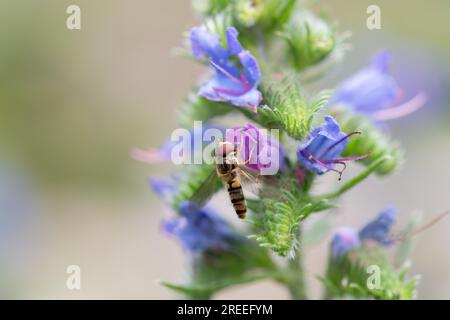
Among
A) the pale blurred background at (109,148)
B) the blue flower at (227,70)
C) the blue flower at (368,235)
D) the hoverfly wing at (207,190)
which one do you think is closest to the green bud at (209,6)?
the blue flower at (227,70)

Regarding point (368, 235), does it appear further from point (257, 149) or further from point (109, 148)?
point (109, 148)

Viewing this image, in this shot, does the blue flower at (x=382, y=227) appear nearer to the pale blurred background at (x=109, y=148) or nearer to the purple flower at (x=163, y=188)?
the purple flower at (x=163, y=188)

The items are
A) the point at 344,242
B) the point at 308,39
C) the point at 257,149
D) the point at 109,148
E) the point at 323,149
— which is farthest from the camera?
the point at 109,148

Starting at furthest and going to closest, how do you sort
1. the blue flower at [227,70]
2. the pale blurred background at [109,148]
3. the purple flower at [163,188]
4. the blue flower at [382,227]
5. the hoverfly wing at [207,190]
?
the pale blurred background at [109,148] → the purple flower at [163,188] → the blue flower at [382,227] → the hoverfly wing at [207,190] → the blue flower at [227,70]

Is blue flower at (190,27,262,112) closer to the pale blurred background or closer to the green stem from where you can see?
the green stem

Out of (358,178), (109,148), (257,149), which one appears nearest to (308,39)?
(257,149)

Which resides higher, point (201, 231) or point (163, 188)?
point (163, 188)

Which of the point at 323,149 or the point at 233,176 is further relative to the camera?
the point at 233,176
